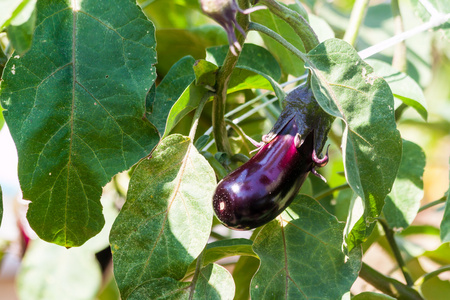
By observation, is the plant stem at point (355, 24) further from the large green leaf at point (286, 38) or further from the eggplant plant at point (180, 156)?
the eggplant plant at point (180, 156)

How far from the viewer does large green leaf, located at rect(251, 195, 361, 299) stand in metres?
0.37

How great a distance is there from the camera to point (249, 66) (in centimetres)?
50

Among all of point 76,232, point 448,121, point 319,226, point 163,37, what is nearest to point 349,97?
point 319,226

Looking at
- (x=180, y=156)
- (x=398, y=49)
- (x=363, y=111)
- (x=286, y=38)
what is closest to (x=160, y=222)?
(x=180, y=156)

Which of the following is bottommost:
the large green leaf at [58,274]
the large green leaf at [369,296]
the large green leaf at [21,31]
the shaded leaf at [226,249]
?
the large green leaf at [58,274]

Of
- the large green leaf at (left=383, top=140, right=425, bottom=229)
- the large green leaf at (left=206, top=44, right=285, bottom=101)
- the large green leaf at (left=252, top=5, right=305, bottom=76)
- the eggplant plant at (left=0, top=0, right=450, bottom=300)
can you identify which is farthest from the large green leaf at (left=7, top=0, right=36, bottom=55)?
the large green leaf at (left=383, top=140, right=425, bottom=229)

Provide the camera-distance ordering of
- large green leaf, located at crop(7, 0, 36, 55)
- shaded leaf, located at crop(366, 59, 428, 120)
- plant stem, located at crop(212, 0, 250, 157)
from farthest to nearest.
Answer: shaded leaf, located at crop(366, 59, 428, 120)
plant stem, located at crop(212, 0, 250, 157)
large green leaf, located at crop(7, 0, 36, 55)

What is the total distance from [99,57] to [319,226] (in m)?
0.20

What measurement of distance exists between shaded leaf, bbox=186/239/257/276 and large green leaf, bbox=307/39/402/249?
0.33 ft

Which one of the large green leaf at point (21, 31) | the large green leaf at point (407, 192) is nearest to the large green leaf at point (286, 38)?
the large green leaf at point (407, 192)

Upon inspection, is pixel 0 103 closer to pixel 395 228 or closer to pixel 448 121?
pixel 395 228

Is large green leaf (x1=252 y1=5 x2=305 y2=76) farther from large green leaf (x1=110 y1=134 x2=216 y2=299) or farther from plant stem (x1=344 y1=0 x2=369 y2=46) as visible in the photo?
large green leaf (x1=110 y1=134 x2=216 y2=299)

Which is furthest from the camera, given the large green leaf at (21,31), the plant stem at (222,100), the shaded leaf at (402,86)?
the shaded leaf at (402,86)

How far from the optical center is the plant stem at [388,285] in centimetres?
54
